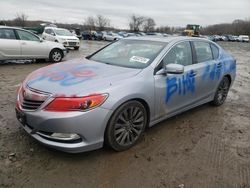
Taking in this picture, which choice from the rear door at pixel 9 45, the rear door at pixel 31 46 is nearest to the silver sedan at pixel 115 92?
the rear door at pixel 9 45

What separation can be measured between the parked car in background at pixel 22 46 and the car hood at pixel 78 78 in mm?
6781

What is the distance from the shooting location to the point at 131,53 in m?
4.27

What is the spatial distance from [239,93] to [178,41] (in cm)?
366

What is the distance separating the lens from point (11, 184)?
9.09 ft

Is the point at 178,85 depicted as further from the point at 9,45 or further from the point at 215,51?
the point at 9,45

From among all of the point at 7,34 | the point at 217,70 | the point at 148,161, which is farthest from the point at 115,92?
A: the point at 7,34

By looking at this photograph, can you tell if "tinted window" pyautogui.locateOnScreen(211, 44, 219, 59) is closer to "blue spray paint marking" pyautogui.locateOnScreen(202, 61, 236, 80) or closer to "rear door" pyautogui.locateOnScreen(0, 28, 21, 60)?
"blue spray paint marking" pyautogui.locateOnScreen(202, 61, 236, 80)

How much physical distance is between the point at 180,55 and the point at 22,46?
7745 mm

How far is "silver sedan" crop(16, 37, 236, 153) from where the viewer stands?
298 centimetres

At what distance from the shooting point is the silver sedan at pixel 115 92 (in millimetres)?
2980

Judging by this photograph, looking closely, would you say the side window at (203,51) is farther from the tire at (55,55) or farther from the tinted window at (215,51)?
the tire at (55,55)

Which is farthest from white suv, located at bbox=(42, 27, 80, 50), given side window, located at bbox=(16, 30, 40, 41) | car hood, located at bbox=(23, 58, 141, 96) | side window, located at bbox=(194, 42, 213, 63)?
car hood, located at bbox=(23, 58, 141, 96)

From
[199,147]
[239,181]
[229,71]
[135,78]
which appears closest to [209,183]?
[239,181]

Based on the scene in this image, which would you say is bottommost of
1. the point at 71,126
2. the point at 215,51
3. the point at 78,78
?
the point at 71,126
